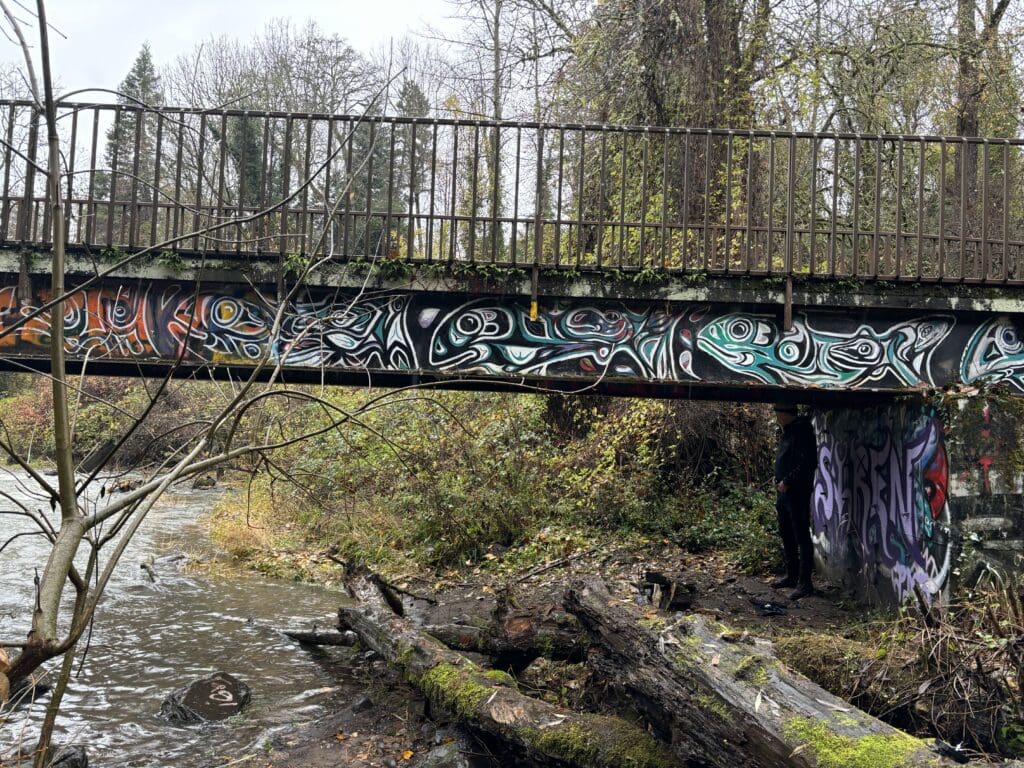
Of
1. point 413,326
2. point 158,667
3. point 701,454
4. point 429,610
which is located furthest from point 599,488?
point 158,667

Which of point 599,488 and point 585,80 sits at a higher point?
point 585,80

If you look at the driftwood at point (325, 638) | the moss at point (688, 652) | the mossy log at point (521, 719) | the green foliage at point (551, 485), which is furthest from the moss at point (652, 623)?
the green foliage at point (551, 485)

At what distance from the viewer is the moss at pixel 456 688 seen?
5.61 metres

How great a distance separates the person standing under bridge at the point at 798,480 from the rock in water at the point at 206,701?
20.7ft

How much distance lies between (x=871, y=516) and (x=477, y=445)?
703 centimetres

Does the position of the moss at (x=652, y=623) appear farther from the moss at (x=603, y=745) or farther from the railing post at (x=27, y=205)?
the railing post at (x=27, y=205)

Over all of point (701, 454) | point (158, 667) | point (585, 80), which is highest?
point (585, 80)

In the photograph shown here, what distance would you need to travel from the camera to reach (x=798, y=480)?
993 cm

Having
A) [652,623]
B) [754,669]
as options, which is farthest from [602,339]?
[754,669]

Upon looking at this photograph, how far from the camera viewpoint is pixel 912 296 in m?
8.22

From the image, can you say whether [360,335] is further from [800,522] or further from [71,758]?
[800,522]

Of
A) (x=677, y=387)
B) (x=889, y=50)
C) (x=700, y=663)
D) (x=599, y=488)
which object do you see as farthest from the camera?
(x=889, y=50)

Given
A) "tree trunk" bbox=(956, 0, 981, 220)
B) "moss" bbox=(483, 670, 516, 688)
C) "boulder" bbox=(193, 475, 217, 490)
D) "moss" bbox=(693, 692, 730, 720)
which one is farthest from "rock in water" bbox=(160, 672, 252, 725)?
"boulder" bbox=(193, 475, 217, 490)

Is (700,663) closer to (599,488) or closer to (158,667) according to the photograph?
(158,667)
